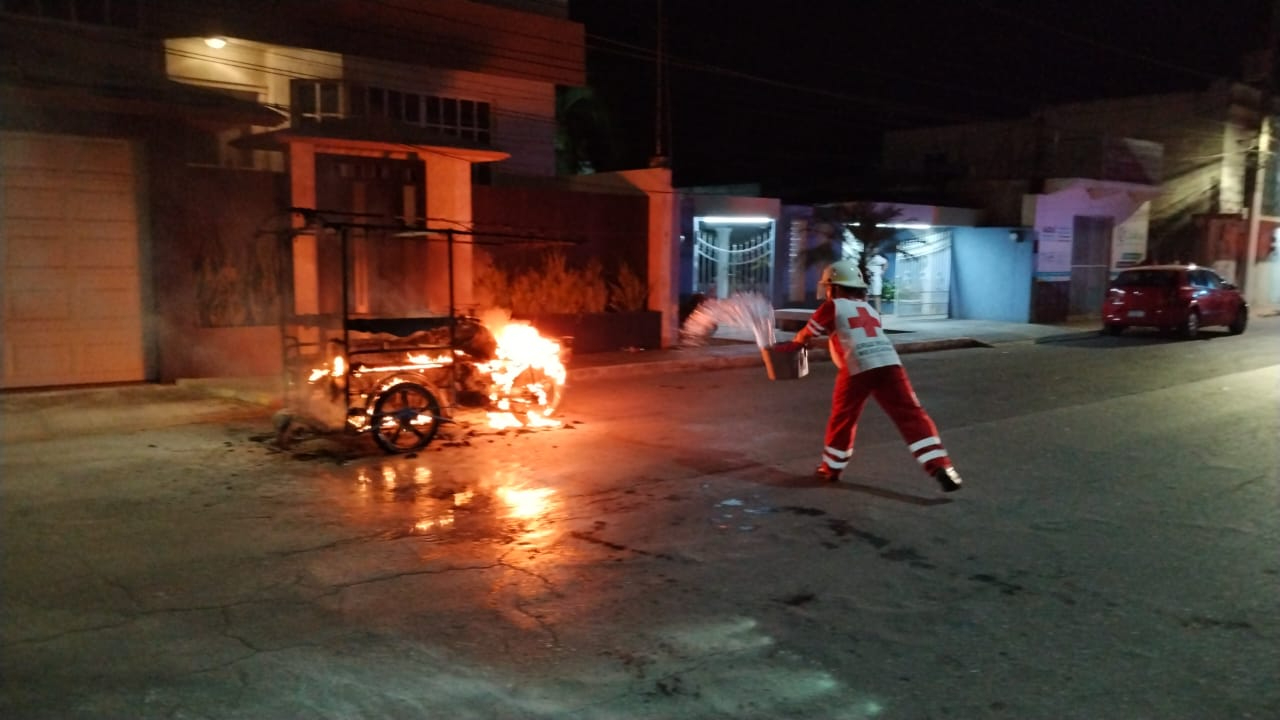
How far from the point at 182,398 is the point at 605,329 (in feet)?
24.5

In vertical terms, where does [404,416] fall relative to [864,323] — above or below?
below

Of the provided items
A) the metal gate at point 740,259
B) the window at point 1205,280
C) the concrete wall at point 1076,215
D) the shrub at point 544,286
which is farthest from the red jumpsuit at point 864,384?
the concrete wall at point 1076,215

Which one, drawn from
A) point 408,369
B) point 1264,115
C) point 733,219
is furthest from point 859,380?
point 1264,115

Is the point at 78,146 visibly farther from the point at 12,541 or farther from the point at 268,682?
the point at 268,682

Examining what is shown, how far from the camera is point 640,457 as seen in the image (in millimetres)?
9125

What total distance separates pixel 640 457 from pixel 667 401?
3.64m

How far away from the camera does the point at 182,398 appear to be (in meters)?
11.9

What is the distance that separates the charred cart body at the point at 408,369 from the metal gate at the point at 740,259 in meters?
12.9

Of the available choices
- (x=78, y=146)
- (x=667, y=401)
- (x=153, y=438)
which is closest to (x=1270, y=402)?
(x=667, y=401)

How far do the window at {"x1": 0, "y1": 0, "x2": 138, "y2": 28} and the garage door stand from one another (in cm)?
193

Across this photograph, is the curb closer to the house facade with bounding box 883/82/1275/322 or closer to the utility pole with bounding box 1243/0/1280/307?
the house facade with bounding box 883/82/1275/322

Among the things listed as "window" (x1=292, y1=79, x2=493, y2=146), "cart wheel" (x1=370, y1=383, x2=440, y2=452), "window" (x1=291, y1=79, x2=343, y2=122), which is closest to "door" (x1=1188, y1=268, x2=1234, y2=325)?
"window" (x1=292, y1=79, x2=493, y2=146)

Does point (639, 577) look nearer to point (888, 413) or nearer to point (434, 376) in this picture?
point (888, 413)

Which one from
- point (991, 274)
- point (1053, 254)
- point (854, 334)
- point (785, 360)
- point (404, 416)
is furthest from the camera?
point (1053, 254)
